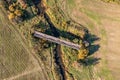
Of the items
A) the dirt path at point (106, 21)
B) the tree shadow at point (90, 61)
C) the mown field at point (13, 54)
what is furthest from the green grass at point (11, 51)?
the dirt path at point (106, 21)

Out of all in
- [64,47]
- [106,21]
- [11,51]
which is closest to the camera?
[106,21]

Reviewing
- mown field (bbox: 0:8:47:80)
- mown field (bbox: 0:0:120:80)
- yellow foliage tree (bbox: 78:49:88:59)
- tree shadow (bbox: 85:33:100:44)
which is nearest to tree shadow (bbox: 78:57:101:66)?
mown field (bbox: 0:0:120:80)

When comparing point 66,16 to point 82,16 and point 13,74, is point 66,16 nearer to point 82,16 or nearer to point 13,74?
point 82,16

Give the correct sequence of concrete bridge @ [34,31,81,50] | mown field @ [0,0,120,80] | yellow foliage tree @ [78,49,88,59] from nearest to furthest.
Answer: yellow foliage tree @ [78,49,88,59] → concrete bridge @ [34,31,81,50] → mown field @ [0,0,120,80]

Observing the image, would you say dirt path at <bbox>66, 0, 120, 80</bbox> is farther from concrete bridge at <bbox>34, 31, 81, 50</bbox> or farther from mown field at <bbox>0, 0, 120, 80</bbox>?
concrete bridge at <bbox>34, 31, 81, 50</bbox>

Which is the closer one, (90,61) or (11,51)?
(90,61)

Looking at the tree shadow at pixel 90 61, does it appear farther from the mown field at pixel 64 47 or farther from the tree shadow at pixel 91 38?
the tree shadow at pixel 91 38

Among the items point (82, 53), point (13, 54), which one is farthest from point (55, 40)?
point (13, 54)

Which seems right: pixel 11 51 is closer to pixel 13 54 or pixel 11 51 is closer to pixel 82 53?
pixel 13 54
